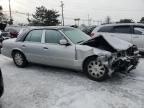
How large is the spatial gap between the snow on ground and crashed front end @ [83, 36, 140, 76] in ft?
1.32

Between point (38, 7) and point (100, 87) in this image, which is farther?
point (38, 7)

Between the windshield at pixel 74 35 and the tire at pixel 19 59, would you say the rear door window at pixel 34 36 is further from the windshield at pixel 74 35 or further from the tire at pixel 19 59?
the windshield at pixel 74 35

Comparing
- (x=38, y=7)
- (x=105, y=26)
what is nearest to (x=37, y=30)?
(x=105, y=26)

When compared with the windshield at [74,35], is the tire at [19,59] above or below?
below

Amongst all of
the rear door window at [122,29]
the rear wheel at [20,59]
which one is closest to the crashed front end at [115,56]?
the rear wheel at [20,59]

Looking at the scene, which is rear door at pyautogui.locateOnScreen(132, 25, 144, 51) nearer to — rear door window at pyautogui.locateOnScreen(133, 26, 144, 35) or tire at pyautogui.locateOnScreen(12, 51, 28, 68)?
rear door window at pyautogui.locateOnScreen(133, 26, 144, 35)

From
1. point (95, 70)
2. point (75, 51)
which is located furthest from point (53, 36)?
point (95, 70)

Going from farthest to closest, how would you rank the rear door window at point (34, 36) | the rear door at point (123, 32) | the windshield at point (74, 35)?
the rear door at point (123, 32) → the rear door window at point (34, 36) → the windshield at point (74, 35)

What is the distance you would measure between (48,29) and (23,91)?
2334 millimetres

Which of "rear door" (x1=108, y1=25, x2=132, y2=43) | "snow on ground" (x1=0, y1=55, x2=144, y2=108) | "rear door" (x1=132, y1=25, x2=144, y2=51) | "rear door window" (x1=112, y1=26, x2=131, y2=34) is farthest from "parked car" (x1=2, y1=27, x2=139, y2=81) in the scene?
"rear door window" (x1=112, y1=26, x2=131, y2=34)

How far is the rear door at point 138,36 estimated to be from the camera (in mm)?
8227

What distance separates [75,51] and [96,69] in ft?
2.54

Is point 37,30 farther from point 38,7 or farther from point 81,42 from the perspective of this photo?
point 38,7

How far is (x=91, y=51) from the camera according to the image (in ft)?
16.1
